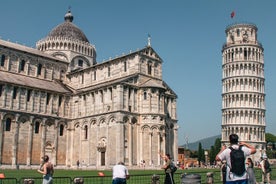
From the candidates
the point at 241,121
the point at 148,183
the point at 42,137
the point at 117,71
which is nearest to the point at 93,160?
the point at 42,137

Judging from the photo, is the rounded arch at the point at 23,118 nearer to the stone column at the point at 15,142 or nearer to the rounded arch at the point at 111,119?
the stone column at the point at 15,142

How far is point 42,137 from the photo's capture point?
4797 cm

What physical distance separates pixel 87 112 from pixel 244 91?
129 feet

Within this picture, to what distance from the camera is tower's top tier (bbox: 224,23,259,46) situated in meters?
80.1

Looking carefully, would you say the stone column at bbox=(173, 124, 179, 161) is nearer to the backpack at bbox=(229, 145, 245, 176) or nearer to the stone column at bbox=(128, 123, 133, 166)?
the stone column at bbox=(128, 123, 133, 166)

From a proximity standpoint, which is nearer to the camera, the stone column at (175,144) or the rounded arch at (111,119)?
the rounded arch at (111,119)

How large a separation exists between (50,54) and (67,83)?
613cm

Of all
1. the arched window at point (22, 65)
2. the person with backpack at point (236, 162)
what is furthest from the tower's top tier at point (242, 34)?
the person with backpack at point (236, 162)

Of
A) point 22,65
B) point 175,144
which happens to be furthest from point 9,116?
point 175,144

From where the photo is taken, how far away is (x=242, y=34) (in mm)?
80625

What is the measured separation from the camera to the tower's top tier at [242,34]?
8006 cm

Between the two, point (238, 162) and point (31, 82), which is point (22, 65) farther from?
point (238, 162)

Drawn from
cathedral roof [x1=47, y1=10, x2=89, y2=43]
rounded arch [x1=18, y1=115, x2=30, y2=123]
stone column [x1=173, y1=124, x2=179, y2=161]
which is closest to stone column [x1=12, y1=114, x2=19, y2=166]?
rounded arch [x1=18, y1=115, x2=30, y2=123]

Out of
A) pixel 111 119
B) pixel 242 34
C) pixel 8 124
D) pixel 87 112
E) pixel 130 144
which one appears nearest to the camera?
pixel 8 124
